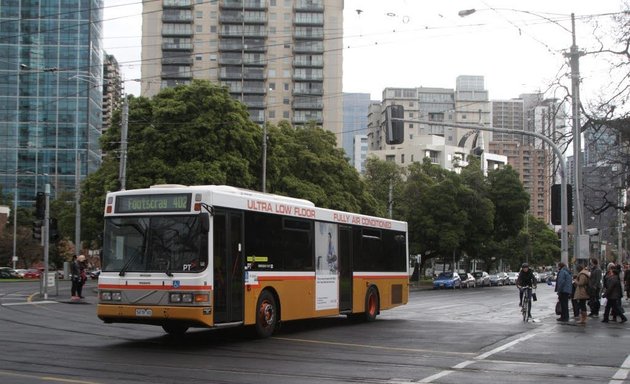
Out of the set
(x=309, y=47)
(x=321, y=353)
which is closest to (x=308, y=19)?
(x=309, y=47)

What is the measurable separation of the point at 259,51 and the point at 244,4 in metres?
7.03

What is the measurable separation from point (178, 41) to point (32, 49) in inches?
806

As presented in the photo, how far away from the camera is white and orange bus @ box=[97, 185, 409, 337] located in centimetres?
1441

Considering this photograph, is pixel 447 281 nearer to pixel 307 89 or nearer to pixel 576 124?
pixel 576 124

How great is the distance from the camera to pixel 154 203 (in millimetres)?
14992

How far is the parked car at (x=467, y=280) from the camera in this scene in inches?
2569

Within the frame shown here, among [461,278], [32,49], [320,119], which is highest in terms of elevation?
[32,49]

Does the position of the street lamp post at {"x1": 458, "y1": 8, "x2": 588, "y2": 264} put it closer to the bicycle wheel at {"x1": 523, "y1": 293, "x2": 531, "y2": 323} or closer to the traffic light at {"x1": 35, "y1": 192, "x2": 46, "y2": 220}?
the bicycle wheel at {"x1": 523, "y1": 293, "x2": 531, "y2": 323}

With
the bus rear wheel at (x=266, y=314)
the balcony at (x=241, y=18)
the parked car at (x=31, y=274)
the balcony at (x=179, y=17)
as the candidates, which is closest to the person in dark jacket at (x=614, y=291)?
the bus rear wheel at (x=266, y=314)

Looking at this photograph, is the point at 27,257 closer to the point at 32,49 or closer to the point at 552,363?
the point at 32,49

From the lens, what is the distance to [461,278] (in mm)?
65062

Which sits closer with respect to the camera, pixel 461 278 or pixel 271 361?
pixel 271 361

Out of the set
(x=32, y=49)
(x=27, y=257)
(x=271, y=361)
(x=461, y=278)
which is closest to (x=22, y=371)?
(x=271, y=361)

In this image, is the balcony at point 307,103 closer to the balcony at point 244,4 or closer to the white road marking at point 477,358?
the balcony at point 244,4
